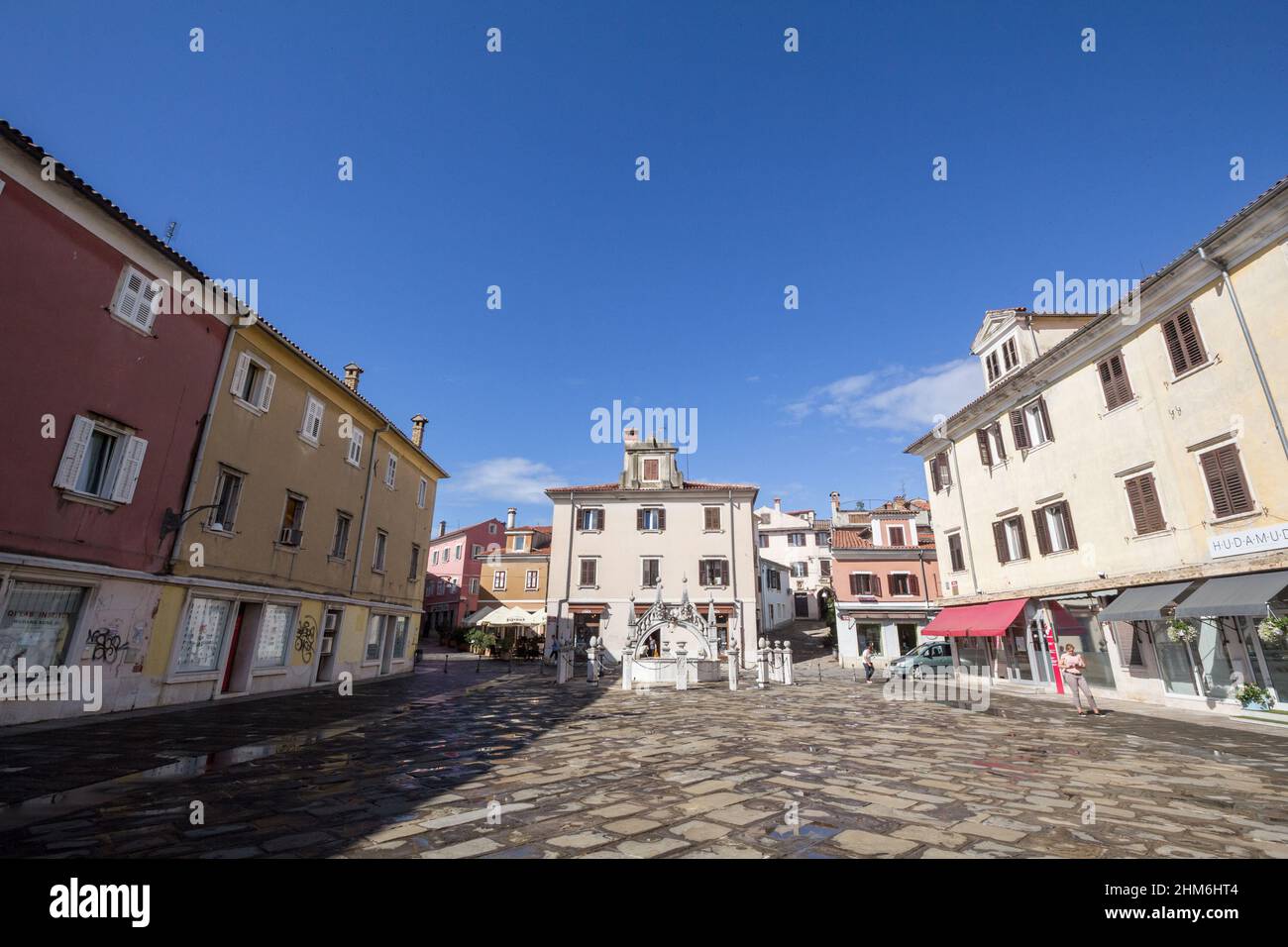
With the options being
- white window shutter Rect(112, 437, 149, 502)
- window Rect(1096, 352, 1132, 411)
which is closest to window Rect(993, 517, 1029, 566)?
window Rect(1096, 352, 1132, 411)

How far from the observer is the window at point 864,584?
31.8 metres

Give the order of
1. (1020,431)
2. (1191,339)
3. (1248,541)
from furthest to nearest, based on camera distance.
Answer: (1020,431) < (1191,339) < (1248,541)

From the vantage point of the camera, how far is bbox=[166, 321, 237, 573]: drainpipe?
1284 centimetres

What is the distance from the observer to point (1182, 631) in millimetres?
13531

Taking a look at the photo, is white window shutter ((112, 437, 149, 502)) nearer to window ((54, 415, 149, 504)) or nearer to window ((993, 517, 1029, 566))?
window ((54, 415, 149, 504))

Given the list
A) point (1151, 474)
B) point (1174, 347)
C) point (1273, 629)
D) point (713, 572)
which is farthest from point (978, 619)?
point (713, 572)

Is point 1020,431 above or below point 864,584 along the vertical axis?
above

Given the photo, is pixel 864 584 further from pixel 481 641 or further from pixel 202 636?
pixel 202 636

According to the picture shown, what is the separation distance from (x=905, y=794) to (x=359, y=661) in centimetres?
2014

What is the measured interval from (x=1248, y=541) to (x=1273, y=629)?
1.96 metres

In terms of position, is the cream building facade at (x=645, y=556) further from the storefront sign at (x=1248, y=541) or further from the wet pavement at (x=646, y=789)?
the storefront sign at (x=1248, y=541)

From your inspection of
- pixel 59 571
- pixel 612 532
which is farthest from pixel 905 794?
pixel 612 532
